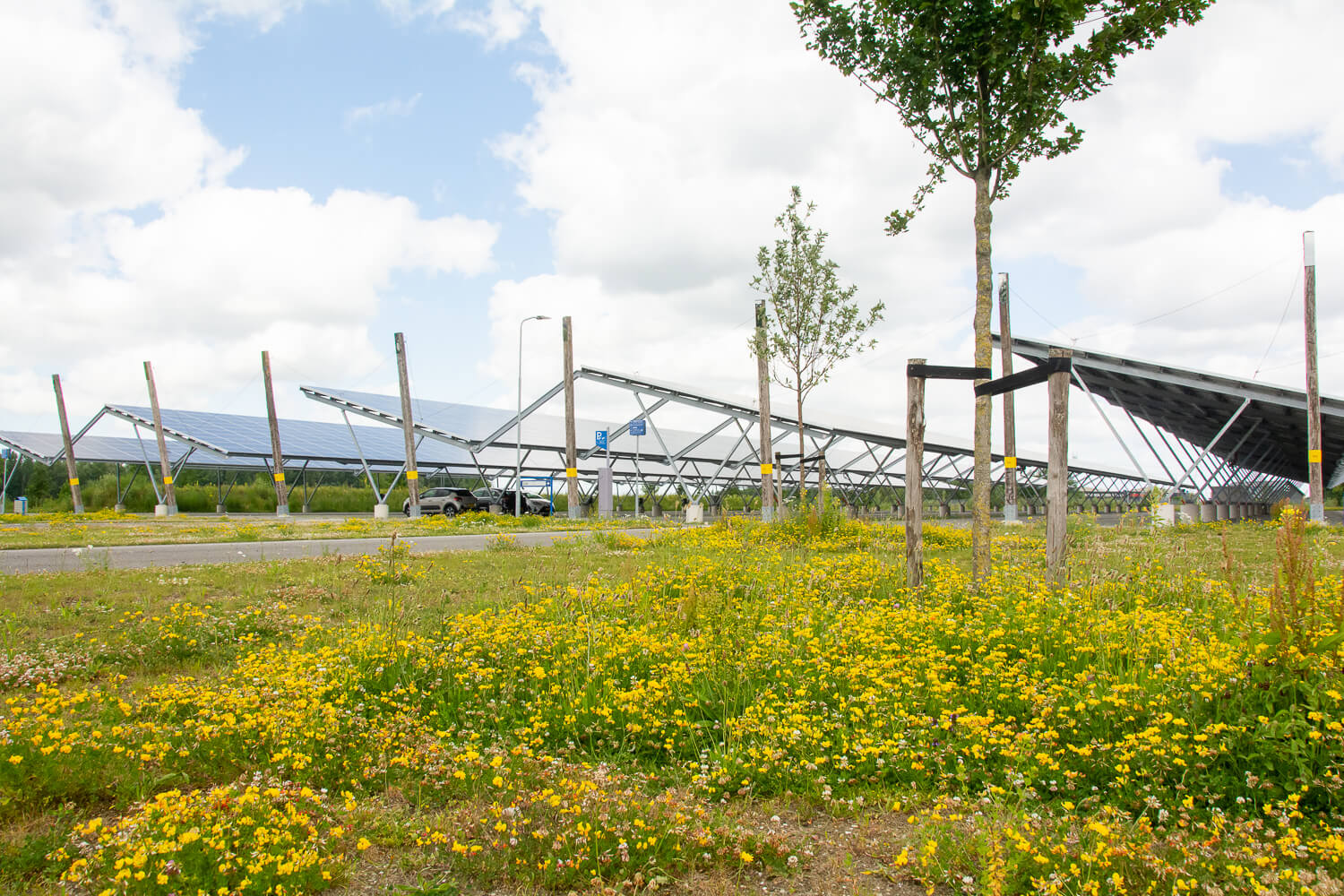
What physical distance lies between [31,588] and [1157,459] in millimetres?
29660

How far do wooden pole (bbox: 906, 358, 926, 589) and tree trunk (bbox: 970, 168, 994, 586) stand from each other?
0.56 meters

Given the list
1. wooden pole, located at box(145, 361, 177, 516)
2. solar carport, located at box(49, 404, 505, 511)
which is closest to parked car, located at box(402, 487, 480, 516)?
solar carport, located at box(49, 404, 505, 511)

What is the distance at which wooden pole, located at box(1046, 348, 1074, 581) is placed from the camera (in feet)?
22.7

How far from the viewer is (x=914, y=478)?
7.96 metres

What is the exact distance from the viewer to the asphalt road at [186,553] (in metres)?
10.6

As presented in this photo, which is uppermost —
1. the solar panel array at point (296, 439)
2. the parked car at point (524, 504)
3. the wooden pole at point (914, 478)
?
the solar panel array at point (296, 439)

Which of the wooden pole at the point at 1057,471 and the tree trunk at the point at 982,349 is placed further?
the tree trunk at the point at 982,349

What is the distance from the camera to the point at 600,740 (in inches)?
171

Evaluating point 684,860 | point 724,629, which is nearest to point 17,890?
point 684,860

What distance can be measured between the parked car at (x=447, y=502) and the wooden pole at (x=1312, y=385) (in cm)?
Answer: 3084

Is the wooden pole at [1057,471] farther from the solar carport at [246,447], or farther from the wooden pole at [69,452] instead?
the wooden pole at [69,452]

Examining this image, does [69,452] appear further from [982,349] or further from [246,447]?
[982,349]

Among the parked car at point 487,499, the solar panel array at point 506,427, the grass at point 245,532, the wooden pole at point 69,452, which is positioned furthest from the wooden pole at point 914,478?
the wooden pole at point 69,452

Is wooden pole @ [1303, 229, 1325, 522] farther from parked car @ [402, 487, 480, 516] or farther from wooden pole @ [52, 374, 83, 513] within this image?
wooden pole @ [52, 374, 83, 513]
